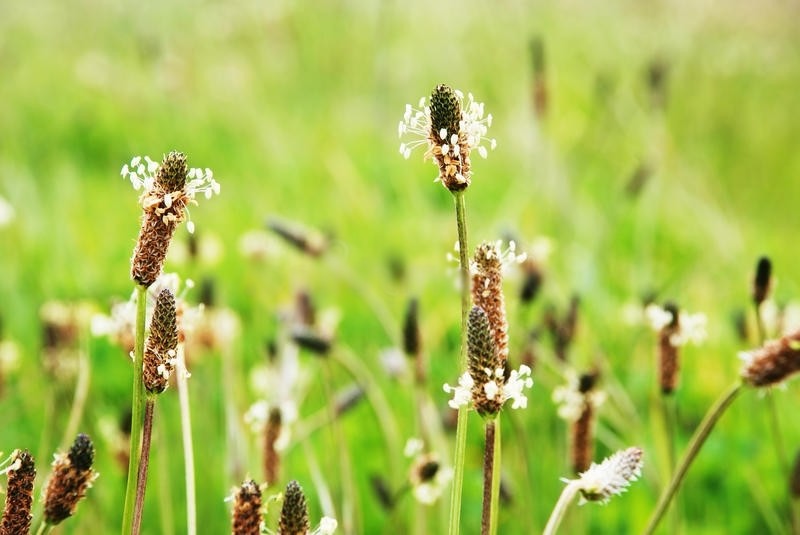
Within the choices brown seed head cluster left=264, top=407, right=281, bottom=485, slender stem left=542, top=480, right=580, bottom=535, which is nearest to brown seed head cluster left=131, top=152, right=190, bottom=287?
slender stem left=542, top=480, right=580, bottom=535

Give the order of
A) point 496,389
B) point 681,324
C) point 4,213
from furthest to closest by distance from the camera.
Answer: point 4,213
point 681,324
point 496,389

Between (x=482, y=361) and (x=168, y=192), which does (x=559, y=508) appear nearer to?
(x=482, y=361)

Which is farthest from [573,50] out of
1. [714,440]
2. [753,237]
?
[714,440]

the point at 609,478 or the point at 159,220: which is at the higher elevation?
the point at 159,220

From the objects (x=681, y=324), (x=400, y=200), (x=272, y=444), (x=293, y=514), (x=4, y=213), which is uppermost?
(x=400, y=200)

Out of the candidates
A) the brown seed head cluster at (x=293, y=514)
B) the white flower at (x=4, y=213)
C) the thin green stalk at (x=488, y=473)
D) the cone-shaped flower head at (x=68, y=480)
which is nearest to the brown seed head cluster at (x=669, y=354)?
the thin green stalk at (x=488, y=473)

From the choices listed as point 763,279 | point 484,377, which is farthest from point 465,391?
point 763,279

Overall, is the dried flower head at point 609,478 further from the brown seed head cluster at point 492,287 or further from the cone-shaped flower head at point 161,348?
the cone-shaped flower head at point 161,348

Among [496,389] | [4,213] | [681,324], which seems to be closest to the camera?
[496,389]
